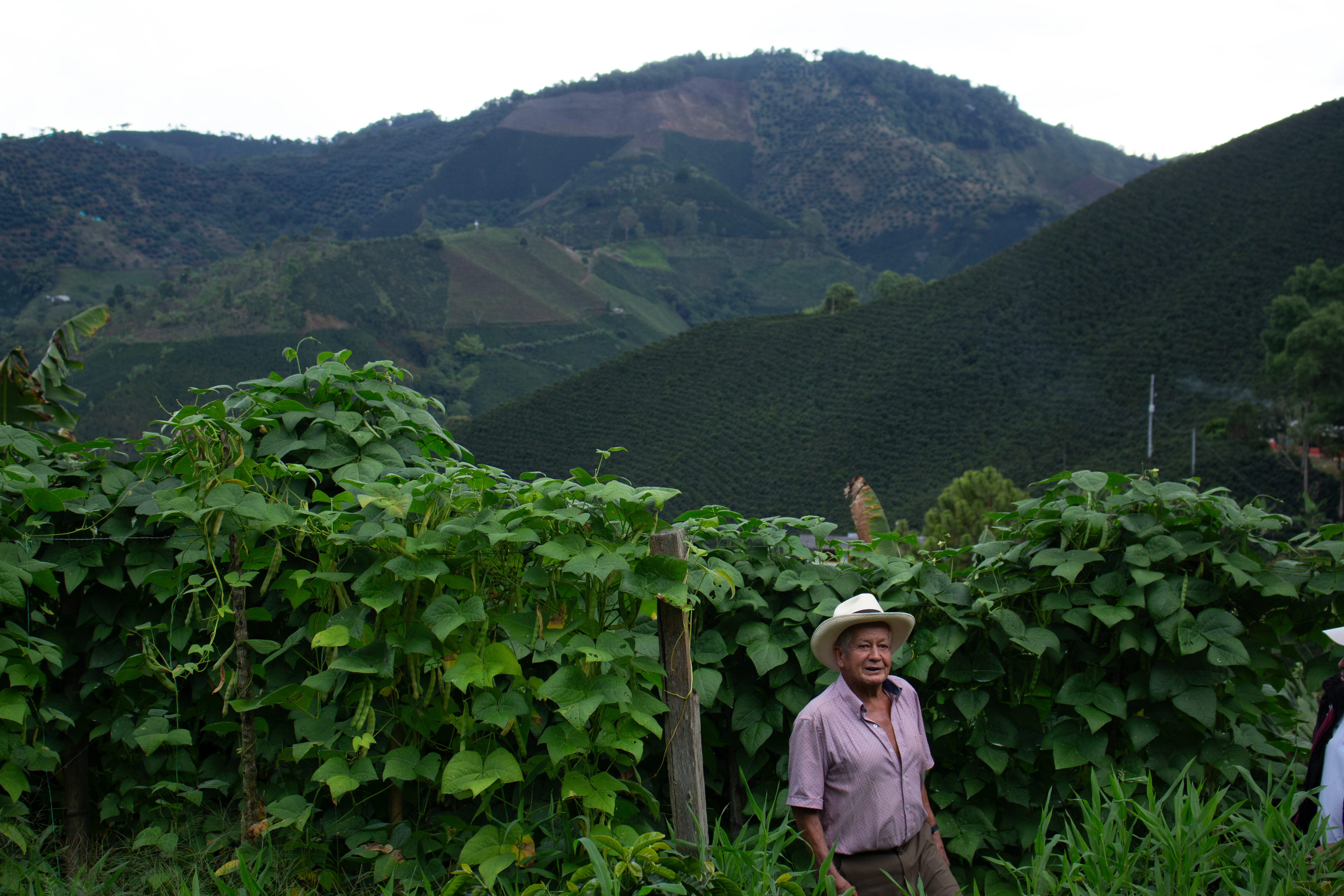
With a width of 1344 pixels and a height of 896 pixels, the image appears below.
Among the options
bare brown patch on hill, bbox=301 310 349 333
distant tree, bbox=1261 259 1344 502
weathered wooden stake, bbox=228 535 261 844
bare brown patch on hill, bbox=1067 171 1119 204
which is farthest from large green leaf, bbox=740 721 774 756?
bare brown patch on hill, bbox=1067 171 1119 204

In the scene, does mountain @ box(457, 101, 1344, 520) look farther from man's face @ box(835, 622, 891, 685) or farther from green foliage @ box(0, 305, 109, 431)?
man's face @ box(835, 622, 891, 685)

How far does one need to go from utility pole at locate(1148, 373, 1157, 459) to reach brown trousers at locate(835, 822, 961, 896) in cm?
2694

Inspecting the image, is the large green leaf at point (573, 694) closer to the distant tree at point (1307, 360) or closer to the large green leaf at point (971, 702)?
the large green leaf at point (971, 702)

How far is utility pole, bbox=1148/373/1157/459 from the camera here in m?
26.9

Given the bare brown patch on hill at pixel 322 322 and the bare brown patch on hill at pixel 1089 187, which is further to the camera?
the bare brown patch on hill at pixel 1089 187

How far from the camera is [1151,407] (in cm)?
2572

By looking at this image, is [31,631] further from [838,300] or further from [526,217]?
[526,217]

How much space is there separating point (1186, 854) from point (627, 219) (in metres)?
90.9

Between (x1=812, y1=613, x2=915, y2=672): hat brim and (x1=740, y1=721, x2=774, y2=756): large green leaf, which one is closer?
(x1=812, y1=613, x2=915, y2=672): hat brim

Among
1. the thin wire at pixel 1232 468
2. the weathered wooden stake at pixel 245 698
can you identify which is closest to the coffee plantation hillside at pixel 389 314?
the thin wire at pixel 1232 468

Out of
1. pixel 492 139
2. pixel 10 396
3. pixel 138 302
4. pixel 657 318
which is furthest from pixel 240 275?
pixel 492 139

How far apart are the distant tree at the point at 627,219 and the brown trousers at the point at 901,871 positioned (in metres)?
88.4

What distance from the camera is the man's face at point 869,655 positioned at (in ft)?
5.96

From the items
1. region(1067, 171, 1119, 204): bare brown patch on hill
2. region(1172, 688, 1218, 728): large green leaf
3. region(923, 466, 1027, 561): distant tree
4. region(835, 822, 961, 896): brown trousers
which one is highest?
region(1067, 171, 1119, 204): bare brown patch on hill
